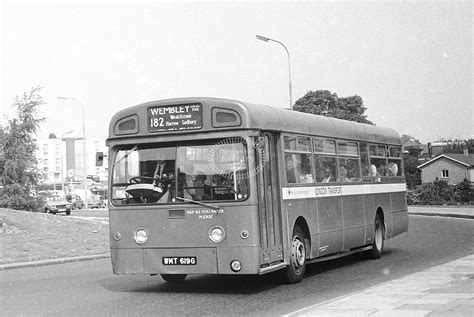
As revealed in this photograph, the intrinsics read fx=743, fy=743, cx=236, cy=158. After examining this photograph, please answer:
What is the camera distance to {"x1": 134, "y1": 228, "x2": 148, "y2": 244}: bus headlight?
1200cm

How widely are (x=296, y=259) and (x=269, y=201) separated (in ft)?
4.94

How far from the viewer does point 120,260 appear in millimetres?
12148

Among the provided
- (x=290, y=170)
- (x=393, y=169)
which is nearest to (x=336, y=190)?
(x=290, y=170)

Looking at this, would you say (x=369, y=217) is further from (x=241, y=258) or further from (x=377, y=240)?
(x=241, y=258)

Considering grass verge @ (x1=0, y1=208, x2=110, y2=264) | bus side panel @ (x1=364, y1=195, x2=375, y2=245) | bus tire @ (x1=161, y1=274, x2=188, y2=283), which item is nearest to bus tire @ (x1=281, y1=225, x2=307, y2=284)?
bus tire @ (x1=161, y1=274, x2=188, y2=283)

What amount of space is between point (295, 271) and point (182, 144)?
3.08 metres

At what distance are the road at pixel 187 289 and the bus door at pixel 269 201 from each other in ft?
2.22

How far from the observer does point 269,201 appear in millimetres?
12141

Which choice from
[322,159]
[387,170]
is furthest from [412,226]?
[322,159]

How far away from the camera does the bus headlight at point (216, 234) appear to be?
37.8 ft

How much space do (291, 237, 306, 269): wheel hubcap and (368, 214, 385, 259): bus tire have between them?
477 cm

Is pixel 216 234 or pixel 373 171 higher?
pixel 373 171

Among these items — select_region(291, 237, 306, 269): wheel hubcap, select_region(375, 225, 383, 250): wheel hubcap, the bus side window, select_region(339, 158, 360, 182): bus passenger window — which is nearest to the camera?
select_region(291, 237, 306, 269): wheel hubcap

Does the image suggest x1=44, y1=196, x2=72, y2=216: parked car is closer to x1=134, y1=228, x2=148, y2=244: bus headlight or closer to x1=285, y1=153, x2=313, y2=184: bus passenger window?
x1=285, y1=153, x2=313, y2=184: bus passenger window
